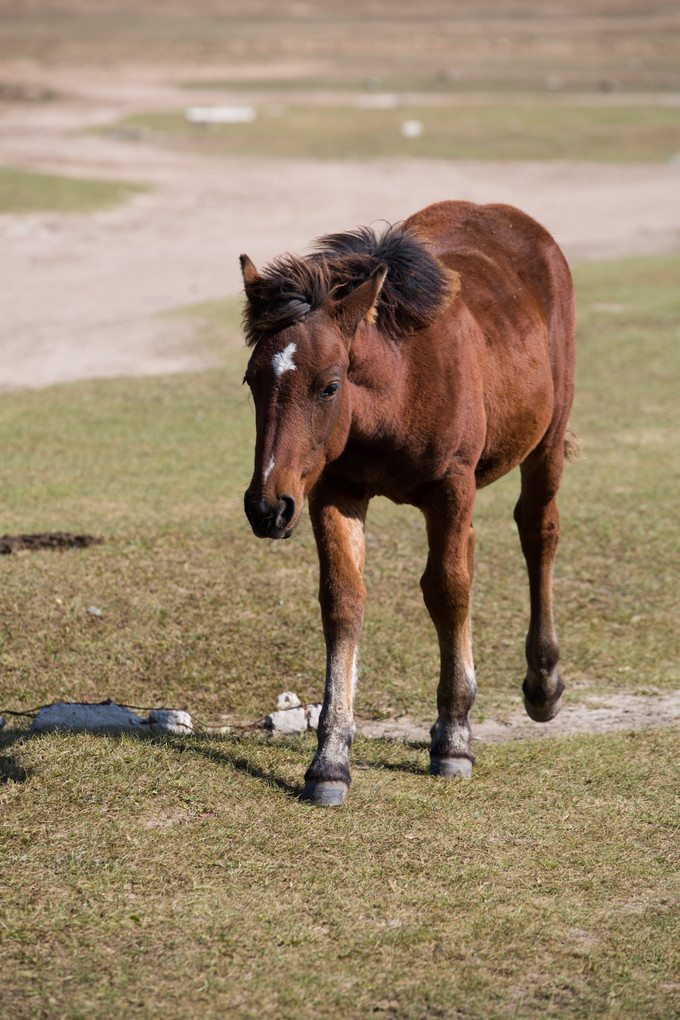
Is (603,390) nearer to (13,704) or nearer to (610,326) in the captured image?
(610,326)

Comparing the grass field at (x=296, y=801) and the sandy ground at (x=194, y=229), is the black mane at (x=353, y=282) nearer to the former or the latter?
the grass field at (x=296, y=801)

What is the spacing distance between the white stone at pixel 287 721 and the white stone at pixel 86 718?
600mm

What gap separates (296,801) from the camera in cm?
482

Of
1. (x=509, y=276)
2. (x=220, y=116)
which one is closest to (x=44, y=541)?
(x=509, y=276)

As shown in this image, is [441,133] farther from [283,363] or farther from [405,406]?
[283,363]

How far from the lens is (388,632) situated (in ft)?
22.6

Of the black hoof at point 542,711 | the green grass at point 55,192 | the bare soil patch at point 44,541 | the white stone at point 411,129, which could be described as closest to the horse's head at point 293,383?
the black hoof at point 542,711

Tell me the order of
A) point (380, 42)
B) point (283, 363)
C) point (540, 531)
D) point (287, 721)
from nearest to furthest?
point (283, 363)
point (287, 721)
point (540, 531)
point (380, 42)

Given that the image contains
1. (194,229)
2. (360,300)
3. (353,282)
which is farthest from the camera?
(194,229)

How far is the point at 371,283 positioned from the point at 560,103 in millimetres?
46739

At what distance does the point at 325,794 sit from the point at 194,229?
19.4 m

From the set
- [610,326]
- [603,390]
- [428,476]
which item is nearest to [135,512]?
[428,476]

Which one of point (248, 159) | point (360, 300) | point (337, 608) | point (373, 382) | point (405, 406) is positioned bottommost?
point (248, 159)

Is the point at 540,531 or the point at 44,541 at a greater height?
the point at 540,531
